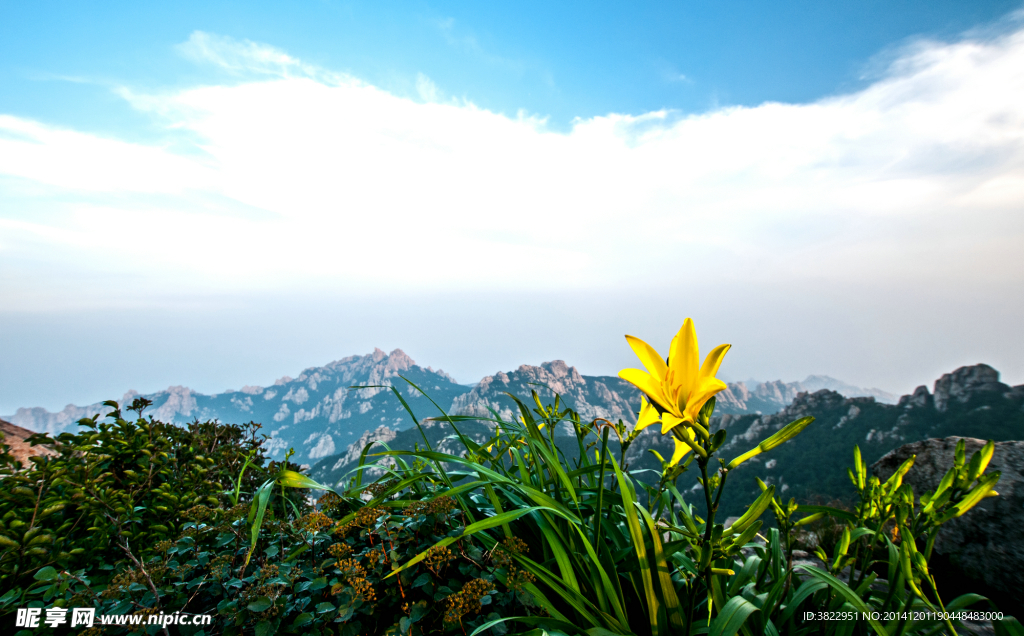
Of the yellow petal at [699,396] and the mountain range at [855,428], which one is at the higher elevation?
the yellow petal at [699,396]

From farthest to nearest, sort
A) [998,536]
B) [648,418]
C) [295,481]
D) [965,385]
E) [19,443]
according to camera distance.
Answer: [965,385] → [19,443] → [998,536] → [295,481] → [648,418]

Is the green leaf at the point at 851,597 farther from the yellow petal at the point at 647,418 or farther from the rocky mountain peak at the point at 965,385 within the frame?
the rocky mountain peak at the point at 965,385

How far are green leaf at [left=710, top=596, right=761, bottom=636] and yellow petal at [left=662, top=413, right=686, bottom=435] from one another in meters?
0.76

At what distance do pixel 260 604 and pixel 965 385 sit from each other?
82.2m

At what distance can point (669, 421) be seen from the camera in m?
1.11

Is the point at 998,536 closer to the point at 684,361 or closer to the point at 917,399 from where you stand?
the point at 684,361

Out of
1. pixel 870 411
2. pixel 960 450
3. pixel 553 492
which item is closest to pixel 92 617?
pixel 553 492

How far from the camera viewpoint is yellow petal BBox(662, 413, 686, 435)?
1.10 meters

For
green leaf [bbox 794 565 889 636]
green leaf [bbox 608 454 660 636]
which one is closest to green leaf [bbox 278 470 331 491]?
green leaf [bbox 608 454 660 636]

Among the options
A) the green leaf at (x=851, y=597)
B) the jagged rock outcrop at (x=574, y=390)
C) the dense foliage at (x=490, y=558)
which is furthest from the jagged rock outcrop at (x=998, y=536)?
the jagged rock outcrop at (x=574, y=390)

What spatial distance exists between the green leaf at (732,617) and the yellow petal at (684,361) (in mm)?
773

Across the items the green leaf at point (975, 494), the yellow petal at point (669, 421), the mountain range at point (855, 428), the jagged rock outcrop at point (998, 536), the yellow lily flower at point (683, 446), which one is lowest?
the mountain range at point (855, 428)

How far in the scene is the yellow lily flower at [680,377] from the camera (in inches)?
46.3

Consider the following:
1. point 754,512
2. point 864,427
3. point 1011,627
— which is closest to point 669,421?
point 754,512
